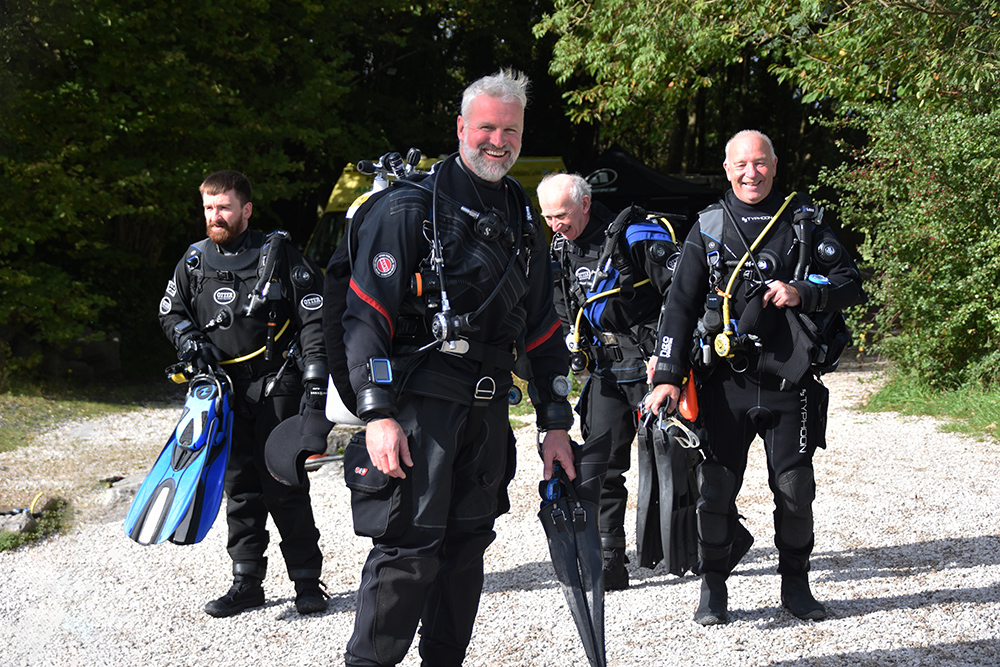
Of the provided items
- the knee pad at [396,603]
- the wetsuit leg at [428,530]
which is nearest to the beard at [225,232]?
the wetsuit leg at [428,530]

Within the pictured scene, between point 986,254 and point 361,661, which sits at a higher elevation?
point 986,254

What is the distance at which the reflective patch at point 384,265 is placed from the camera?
2893mm

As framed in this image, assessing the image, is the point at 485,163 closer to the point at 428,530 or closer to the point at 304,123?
the point at 428,530

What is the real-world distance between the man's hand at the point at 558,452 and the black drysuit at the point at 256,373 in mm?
1680

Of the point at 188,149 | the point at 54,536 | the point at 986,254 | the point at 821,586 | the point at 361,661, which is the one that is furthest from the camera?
the point at 188,149

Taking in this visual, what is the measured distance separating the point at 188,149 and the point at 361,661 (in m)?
10.7

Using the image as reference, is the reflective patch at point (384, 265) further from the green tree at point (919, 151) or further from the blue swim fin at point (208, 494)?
the green tree at point (919, 151)

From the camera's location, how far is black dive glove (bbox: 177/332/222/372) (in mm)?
4488

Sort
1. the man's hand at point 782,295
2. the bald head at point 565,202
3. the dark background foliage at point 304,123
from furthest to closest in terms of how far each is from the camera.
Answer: the dark background foliage at point 304,123
the bald head at point 565,202
the man's hand at point 782,295

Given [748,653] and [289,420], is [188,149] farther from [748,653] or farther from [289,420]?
[748,653]

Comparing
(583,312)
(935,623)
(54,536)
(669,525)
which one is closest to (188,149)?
(54,536)

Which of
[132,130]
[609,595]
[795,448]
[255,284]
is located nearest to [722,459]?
[795,448]

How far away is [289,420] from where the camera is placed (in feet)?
13.9

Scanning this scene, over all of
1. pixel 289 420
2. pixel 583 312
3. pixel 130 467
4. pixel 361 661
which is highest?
pixel 583 312
